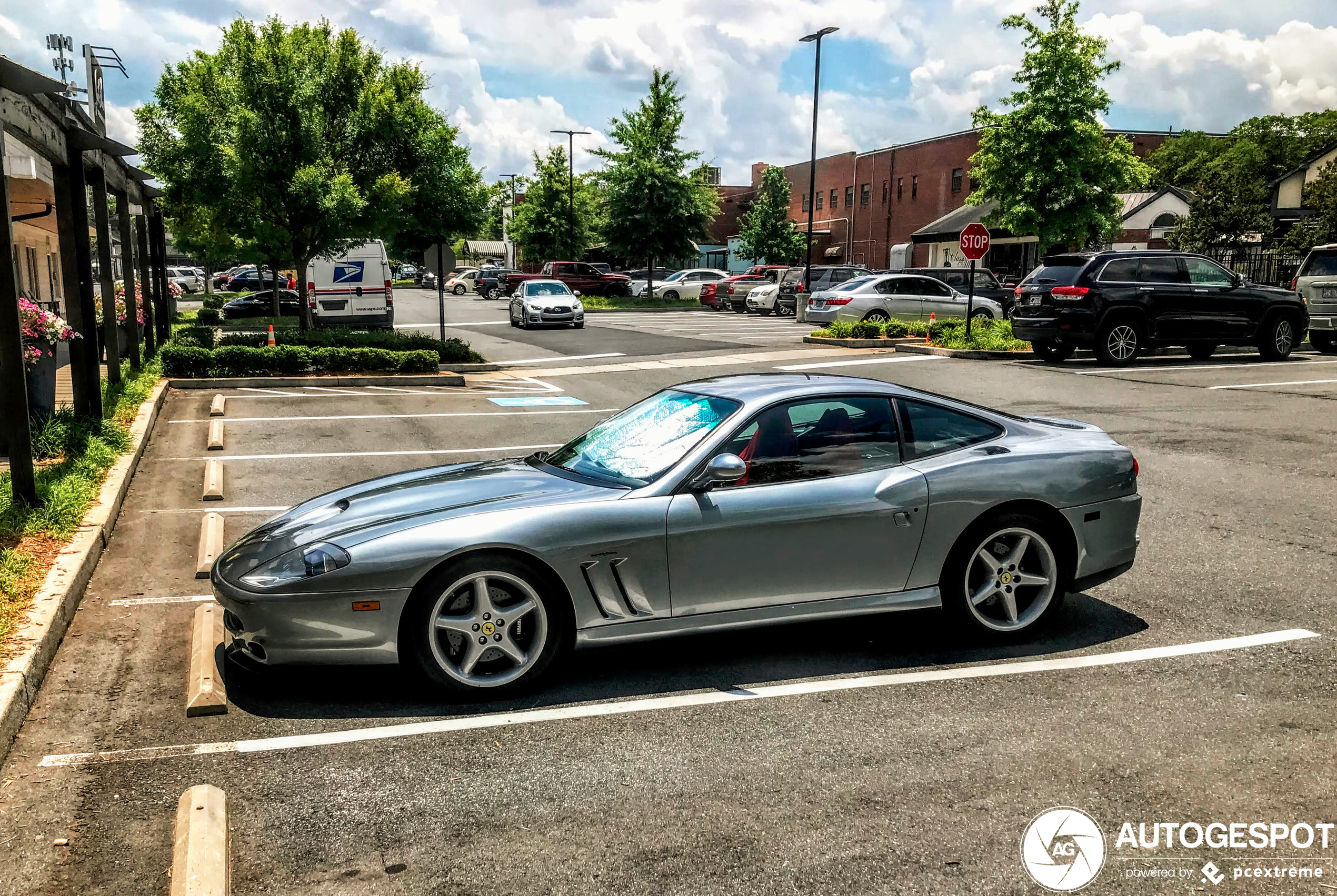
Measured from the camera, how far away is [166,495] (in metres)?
9.25

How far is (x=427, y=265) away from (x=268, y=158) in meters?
3.56

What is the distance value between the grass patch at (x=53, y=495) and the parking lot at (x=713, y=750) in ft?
1.30

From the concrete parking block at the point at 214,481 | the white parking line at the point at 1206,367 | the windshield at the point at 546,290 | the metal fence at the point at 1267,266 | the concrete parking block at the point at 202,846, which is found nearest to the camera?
the concrete parking block at the point at 202,846

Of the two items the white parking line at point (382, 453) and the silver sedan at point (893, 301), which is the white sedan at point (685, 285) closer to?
the silver sedan at point (893, 301)

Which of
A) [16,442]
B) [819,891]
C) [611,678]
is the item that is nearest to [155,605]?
[16,442]

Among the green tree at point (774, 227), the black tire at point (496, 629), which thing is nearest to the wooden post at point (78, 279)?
the black tire at point (496, 629)

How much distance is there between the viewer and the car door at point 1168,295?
62.2 ft

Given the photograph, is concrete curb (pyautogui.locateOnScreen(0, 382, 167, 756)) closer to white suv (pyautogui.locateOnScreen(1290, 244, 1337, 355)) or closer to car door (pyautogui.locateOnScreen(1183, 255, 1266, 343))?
car door (pyautogui.locateOnScreen(1183, 255, 1266, 343))

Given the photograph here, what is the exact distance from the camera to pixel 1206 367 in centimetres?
1923

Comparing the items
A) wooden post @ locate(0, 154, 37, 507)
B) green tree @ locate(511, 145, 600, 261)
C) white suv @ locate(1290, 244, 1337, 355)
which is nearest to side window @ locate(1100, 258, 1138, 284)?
white suv @ locate(1290, 244, 1337, 355)

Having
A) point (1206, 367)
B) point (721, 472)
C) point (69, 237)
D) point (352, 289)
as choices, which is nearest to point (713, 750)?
point (721, 472)

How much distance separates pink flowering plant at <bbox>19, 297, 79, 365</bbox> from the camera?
9.80 metres

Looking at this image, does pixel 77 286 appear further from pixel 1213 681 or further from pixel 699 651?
pixel 1213 681

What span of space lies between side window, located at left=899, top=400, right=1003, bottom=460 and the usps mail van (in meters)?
23.8
